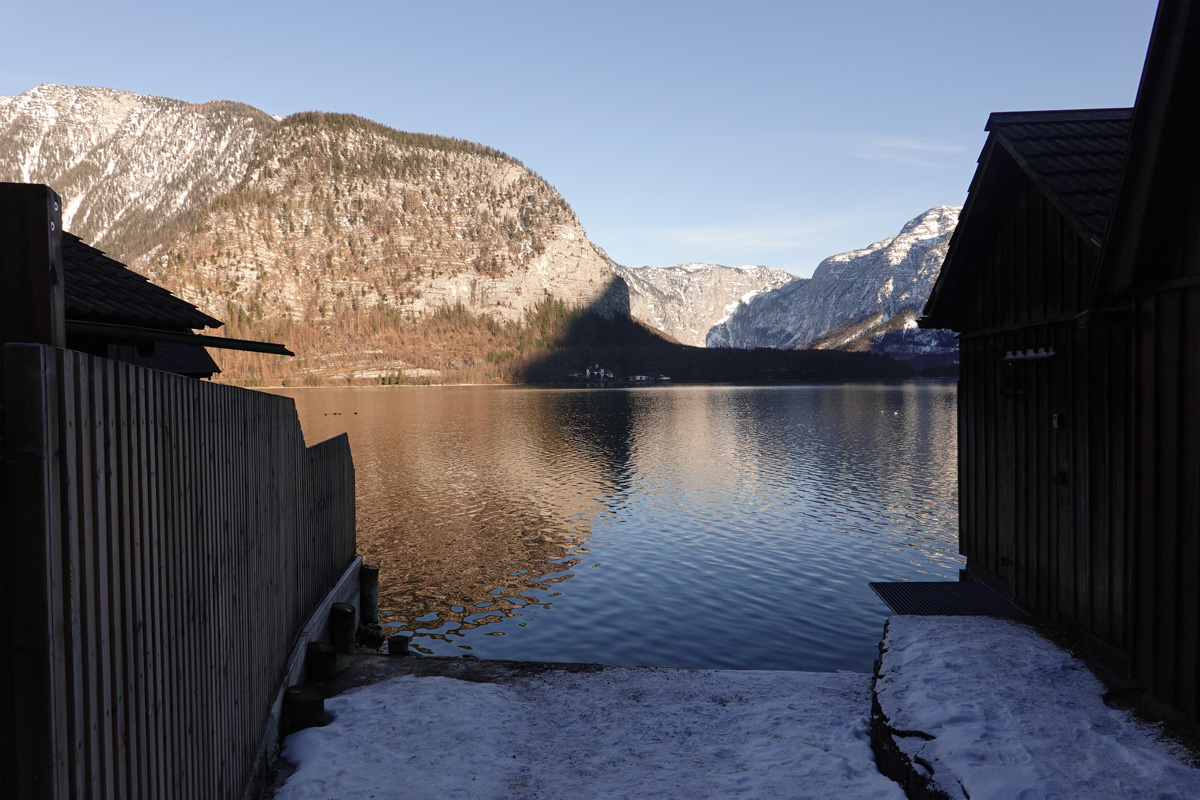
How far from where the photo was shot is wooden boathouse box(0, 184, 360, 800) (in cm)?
323

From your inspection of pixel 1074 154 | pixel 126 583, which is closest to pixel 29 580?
pixel 126 583

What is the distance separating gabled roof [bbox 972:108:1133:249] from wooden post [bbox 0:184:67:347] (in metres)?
9.11

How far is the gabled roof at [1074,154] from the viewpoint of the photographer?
877 centimetres

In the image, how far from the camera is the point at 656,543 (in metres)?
24.6

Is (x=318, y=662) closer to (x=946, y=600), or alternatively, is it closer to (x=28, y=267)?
(x=28, y=267)

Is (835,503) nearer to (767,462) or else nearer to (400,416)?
(767,462)

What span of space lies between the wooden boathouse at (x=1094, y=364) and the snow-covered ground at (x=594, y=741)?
3.01 meters

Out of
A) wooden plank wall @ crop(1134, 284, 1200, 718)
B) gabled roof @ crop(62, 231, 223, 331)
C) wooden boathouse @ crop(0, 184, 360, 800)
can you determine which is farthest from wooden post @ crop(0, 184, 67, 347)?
wooden plank wall @ crop(1134, 284, 1200, 718)

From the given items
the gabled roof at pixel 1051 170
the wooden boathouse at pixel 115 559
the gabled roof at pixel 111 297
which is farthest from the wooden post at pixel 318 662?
the gabled roof at pixel 1051 170

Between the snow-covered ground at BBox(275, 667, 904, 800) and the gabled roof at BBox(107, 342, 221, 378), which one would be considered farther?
the gabled roof at BBox(107, 342, 221, 378)

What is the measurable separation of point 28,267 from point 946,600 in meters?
11.1

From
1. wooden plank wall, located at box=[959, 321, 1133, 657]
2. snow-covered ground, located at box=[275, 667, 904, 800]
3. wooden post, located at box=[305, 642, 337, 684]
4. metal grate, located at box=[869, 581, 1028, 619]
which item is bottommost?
snow-covered ground, located at box=[275, 667, 904, 800]

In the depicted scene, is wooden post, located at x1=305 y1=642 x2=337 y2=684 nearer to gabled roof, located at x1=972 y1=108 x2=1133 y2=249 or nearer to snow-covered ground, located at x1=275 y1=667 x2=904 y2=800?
snow-covered ground, located at x1=275 y1=667 x2=904 y2=800

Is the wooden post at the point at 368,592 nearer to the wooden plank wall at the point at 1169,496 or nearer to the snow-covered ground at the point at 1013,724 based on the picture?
the snow-covered ground at the point at 1013,724
